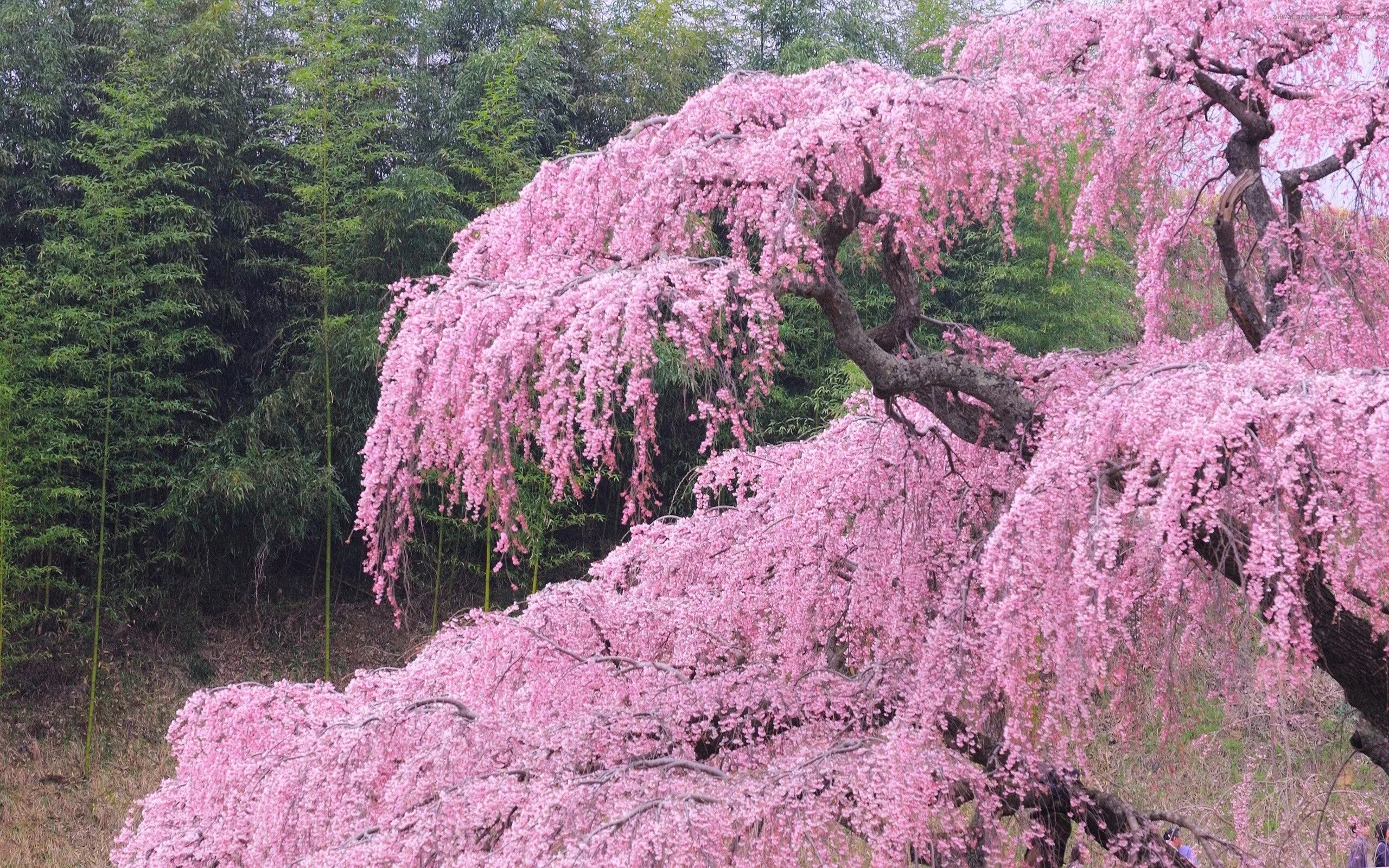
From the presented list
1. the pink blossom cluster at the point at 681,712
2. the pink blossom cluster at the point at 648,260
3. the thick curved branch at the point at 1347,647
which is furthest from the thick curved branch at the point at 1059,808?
the pink blossom cluster at the point at 648,260

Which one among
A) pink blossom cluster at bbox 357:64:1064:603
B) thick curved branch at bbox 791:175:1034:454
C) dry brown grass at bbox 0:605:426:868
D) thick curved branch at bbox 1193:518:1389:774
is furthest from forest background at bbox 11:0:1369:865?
thick curved branch at bbox 1193:518:1389:774

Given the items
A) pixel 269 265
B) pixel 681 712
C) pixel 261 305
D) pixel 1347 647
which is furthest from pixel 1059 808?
pixel 261 305

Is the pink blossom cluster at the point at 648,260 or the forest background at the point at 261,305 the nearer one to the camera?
the pink blossom cluster at the point at 648,260

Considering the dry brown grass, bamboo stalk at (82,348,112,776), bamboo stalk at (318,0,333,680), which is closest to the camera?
the dry brown grass

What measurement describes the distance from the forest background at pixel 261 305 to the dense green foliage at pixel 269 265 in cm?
3

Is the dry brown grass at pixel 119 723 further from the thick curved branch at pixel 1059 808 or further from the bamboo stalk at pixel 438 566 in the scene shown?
the thick curved branch at pixel 1059 808

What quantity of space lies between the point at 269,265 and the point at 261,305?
17.2 inches

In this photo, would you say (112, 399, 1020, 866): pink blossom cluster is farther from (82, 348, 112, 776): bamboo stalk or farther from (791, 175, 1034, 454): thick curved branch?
(82, 348, 112, 776): bamboo stalk

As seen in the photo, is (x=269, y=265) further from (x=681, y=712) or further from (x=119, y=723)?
(x=681, y=712)

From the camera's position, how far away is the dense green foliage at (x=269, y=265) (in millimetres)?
8312

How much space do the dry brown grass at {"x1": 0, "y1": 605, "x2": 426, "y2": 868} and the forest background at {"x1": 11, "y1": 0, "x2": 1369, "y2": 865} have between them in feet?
0.09

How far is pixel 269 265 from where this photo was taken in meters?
9.92

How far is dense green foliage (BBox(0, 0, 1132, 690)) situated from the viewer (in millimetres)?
8312

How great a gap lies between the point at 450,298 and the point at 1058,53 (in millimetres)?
2047
